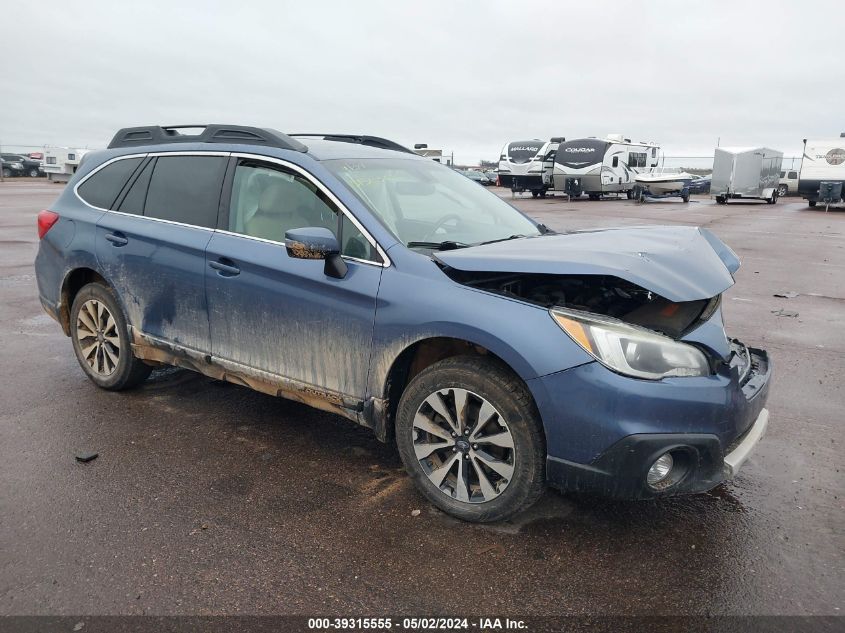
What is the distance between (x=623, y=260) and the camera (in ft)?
9.61

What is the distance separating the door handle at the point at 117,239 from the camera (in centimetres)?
432

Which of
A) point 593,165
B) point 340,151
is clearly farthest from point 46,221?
point 593,165

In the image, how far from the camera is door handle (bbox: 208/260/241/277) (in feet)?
12.1

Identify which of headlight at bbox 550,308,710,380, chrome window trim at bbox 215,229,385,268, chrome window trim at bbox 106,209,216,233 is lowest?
headlight at bbox 550,308,710,380

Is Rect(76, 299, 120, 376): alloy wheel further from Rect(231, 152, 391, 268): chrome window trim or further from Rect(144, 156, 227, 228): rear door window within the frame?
Rect(231, 152, 391, 268): chrome window trim

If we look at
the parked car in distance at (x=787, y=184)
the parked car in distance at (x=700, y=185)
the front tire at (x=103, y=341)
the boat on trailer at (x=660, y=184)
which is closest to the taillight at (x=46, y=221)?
the front tire at (x=103, y=341)

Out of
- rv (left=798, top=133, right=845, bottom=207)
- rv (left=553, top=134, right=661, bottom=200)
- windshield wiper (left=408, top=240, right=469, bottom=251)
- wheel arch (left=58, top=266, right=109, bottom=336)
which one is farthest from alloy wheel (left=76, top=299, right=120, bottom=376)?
rv (left=798, top=133, right=845, bottom=207)

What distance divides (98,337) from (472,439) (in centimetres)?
304

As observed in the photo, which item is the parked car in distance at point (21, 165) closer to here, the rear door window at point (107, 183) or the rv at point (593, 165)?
the rv at point (593, 165)

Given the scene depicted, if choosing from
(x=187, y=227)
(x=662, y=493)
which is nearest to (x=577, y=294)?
(x=662, y=493)

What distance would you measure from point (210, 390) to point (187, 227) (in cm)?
137

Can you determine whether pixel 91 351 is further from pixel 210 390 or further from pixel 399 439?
pixel 399 439

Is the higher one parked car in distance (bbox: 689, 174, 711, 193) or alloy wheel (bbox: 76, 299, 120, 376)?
parked car in distance (bbox: 689, 174, 711, 193)

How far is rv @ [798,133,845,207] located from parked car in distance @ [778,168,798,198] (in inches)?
442
